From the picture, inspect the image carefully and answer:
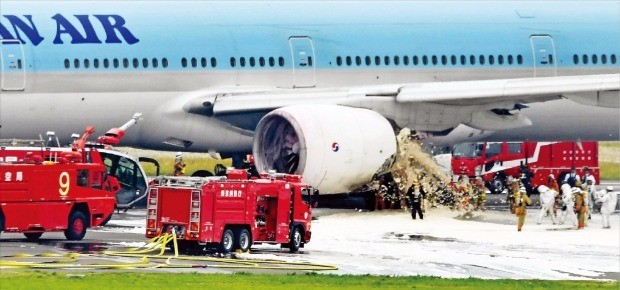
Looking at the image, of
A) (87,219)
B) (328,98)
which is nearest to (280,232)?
(87,219)

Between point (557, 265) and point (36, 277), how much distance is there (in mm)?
7355

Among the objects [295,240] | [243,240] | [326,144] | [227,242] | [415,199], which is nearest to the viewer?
[227,242]

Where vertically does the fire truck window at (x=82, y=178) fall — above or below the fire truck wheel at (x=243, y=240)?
above

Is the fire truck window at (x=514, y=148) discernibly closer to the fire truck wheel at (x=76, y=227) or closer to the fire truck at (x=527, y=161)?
the fire truck at (x=527, y=161)

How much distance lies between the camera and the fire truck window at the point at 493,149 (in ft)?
149

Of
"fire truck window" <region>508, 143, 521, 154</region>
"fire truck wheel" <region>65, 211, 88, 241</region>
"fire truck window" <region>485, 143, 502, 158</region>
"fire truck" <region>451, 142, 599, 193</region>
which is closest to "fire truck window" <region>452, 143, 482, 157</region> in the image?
"fire truck" <region>451, 142, 599, 193</region>

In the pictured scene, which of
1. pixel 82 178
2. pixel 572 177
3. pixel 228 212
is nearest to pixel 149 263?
pixel 228 212

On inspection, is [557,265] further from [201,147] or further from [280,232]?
[201,147]

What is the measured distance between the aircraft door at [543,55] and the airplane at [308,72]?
0.02 meters

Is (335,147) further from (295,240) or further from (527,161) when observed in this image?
(527,161)

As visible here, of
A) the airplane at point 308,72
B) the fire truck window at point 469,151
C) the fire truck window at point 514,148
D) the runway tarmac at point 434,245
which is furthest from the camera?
the fire truck window at point 469,151

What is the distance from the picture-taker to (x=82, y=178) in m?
26.3

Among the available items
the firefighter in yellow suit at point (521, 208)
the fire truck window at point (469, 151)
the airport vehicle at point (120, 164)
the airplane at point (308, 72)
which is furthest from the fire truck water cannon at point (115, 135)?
the fire truck window at point (469, 151)

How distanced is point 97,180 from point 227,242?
3906 mm
